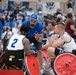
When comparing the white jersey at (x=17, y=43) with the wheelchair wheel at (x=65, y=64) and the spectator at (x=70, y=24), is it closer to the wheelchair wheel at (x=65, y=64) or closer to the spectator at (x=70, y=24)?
the wheelchair wheel at (x=65, y=64)

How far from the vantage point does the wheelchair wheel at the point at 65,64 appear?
700 centimetres

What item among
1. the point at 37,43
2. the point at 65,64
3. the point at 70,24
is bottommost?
the point at 65,64

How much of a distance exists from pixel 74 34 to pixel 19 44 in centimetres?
436

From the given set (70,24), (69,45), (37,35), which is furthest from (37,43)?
(70,24)

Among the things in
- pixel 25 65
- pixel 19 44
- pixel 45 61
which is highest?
pixel 19 44

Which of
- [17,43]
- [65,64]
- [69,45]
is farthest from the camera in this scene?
[69,45]

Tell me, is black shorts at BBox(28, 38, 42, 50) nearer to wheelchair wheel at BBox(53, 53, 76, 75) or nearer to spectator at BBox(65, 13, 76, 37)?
wheelchair wheel at BBox(53, 53, 76, 75)

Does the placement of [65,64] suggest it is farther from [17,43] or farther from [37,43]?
[37,43]

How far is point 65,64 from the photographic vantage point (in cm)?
705

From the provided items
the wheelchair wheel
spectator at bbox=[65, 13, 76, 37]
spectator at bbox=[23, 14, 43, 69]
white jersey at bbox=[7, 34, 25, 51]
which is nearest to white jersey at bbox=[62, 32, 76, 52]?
the wheelchair wheel

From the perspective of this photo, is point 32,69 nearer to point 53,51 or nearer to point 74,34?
point 53,51

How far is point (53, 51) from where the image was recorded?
7.48 m

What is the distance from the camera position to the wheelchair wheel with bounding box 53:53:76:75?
23.0 ft

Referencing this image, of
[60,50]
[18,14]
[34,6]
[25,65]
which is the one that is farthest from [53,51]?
[34,6]
